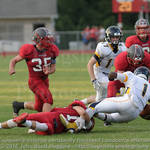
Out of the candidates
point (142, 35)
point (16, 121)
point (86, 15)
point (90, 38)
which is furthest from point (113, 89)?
point (86, 15)

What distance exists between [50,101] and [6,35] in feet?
101

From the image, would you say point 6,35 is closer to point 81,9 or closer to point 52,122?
point 81,9

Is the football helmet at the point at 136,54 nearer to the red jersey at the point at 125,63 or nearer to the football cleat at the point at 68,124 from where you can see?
the red jersey at the point at 125,63

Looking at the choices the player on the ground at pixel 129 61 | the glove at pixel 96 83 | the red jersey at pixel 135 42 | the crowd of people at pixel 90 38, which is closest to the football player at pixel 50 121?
the player on the ground at pixel 129 61

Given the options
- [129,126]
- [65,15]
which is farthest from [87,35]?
[129,126]

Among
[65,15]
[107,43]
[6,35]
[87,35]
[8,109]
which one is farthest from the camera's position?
[65,15]

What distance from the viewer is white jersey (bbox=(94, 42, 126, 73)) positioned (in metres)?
8.31

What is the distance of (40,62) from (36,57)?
10cm

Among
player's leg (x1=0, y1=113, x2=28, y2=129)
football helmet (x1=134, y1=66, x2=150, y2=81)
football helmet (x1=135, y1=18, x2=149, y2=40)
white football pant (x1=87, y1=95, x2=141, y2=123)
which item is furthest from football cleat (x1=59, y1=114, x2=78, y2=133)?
football helmet (x1=135, y1=18, x2=149, y2=40)

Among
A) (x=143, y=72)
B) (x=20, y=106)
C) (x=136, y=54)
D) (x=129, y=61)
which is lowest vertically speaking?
(x=20, y=106)

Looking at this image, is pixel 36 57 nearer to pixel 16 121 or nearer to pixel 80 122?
pixel 80 122

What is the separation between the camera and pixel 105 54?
832 centimetres

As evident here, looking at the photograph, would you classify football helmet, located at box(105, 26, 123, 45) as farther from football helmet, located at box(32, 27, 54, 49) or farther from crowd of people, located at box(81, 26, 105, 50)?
crowd of people, located at box(81, 26, 105, 50)

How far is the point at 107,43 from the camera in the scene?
8352 millimetres
